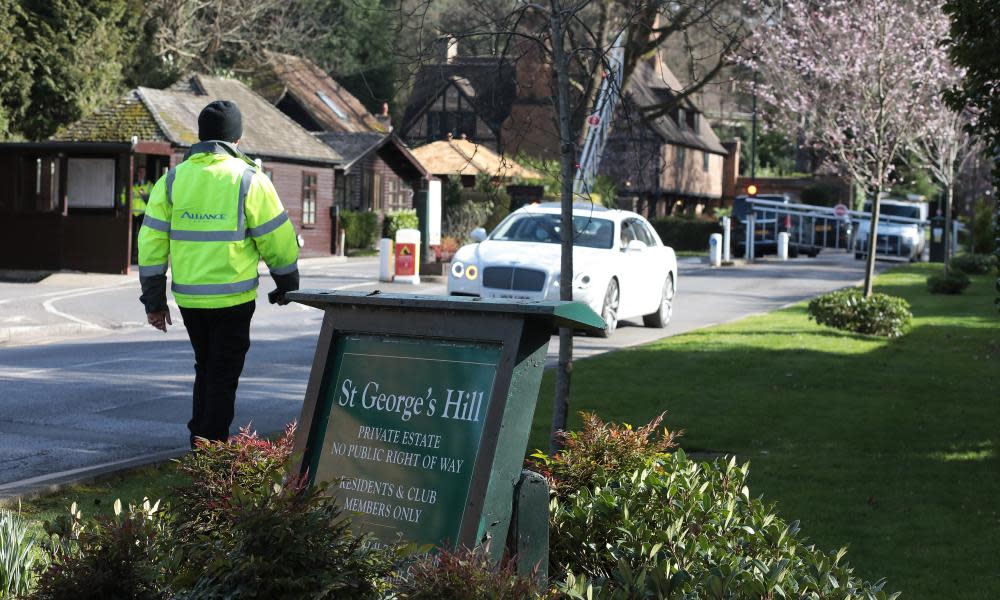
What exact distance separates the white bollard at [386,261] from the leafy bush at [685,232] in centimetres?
2724

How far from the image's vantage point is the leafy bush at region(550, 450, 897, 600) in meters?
3.88

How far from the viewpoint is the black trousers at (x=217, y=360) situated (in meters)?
6.57

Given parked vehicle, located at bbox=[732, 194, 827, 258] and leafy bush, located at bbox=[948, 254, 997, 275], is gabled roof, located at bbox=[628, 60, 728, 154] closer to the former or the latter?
parked vehicle, located at bbox=[732, 194, 827, 258]

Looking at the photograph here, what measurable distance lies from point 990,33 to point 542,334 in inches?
238

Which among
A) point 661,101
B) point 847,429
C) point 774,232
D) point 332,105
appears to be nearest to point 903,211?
point 774,232

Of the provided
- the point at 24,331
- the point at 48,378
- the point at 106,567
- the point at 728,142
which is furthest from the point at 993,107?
the point at 728,142

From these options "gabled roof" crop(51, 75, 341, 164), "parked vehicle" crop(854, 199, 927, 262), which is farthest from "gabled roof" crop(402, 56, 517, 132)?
"parked vehicle" crop(854, 199, 927, 262)

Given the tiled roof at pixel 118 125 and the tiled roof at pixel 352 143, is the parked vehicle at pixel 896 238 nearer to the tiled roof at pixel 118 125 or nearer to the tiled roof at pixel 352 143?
the tiled roof at pixel 352 143

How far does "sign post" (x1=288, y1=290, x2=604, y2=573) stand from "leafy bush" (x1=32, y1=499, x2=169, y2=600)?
0.66 meters

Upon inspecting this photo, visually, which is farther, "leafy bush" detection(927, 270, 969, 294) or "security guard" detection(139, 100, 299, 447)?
"leafy bush" detection(927, 270, 969, 294)

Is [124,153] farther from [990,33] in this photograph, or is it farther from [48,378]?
[990,33]

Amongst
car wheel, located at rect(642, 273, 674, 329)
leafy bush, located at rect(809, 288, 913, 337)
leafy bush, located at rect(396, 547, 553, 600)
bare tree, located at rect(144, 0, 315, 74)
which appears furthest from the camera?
bare tree, located at rect(144, 0, 315, 74)

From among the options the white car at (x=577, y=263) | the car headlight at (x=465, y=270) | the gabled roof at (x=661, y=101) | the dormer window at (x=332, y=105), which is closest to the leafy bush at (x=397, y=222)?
the dormer window at (x=332, y=105)

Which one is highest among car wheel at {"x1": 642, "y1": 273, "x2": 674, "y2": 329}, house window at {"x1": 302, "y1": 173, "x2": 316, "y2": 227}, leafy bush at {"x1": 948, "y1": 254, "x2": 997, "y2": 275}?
house window at {"x1": 302, "y1": 173, "x2": 316, "y2": 227}
